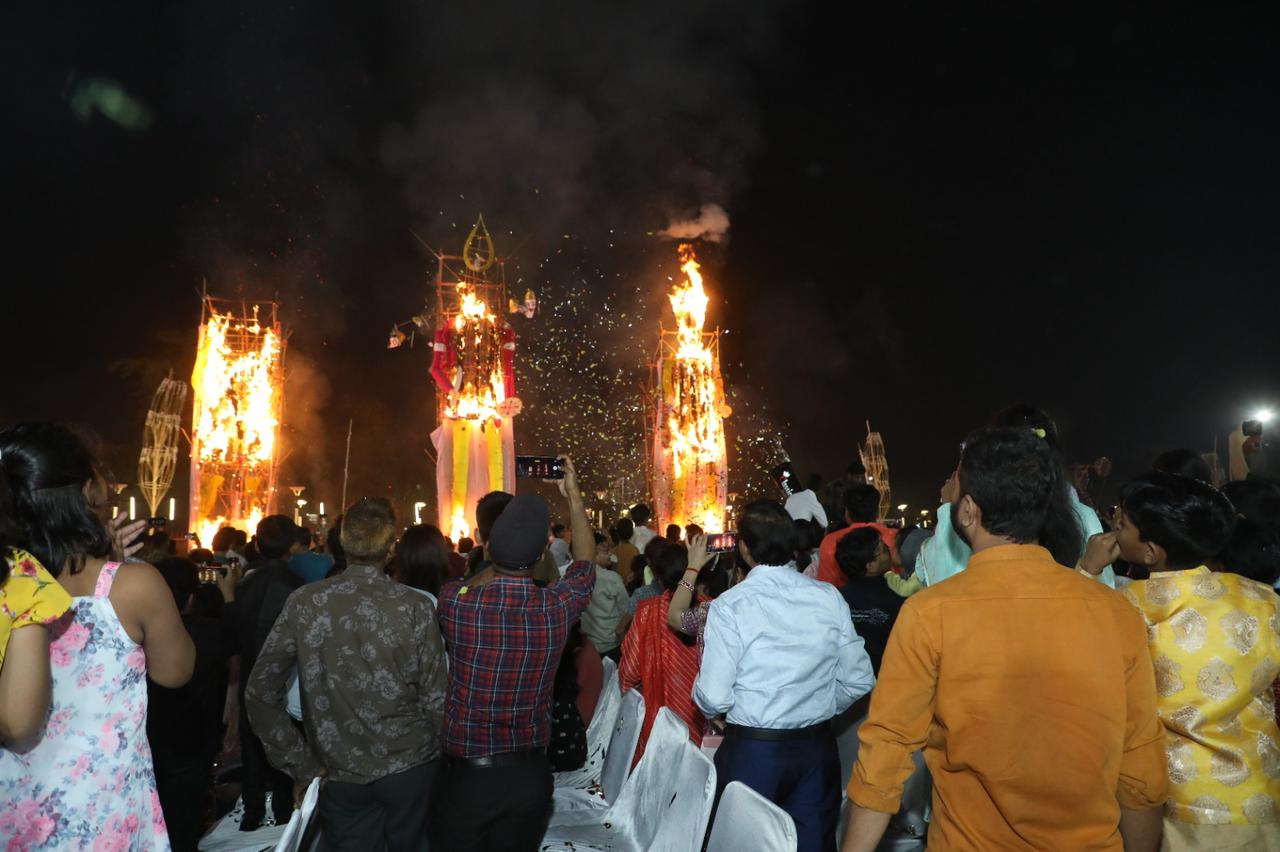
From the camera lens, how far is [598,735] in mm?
5988

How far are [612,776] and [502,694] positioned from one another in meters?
1.64

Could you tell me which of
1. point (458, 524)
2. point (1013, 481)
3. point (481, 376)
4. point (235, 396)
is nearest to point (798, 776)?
point (1013, 481)

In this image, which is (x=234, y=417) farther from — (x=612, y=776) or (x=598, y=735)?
(x=612, y=776)

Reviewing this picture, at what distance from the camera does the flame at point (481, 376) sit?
83.0 feet

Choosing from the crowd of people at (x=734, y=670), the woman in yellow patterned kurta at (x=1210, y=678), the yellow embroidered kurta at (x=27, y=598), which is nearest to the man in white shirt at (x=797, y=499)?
the crowd of people at (x=734, y=670)

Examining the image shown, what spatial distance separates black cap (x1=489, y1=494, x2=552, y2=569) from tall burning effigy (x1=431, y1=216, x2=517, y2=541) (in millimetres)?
20944

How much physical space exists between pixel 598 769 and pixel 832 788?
220cm

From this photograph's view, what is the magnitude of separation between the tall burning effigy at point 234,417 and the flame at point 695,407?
1372cm

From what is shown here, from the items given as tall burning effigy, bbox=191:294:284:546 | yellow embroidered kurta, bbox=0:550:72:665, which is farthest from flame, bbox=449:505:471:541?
yellow embroidered kurta, bbox=0:550:72:665

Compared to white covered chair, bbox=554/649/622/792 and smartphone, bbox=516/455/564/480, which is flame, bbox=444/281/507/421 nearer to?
white covered chair, bbox=554/649/622/792

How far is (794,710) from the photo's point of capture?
150 inches

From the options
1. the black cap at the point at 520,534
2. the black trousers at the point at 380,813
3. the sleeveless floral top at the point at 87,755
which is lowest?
the black trousers at the point at 380,813

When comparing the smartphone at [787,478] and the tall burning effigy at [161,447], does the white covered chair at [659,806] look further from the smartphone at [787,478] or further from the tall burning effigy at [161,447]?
the tall burning effigy at [161,447]

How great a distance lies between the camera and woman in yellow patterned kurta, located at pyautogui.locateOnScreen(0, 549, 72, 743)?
7.29 feet
